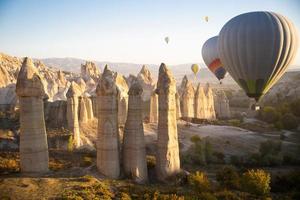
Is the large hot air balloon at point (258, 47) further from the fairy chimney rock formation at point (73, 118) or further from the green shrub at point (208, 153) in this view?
the fairy chimney rock formation at point (73, 118)

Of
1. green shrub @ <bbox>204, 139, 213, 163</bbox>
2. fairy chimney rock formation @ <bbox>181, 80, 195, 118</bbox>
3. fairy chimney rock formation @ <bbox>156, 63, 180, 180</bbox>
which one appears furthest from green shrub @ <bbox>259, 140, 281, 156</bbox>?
fairy chimney rock formation @ <bbox>181, 80, 195, 118</bbox>

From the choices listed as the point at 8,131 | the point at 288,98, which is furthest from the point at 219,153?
the point at 288,98

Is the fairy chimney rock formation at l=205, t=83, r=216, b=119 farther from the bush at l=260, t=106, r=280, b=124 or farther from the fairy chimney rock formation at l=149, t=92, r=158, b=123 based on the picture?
the fairy chimney rock formation at l=149, t=92, r=158, b=123

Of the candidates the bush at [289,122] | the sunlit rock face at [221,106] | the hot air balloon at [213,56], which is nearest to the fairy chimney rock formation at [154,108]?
the hot air balloon at [213,56]

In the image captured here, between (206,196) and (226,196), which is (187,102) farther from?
(206,196)

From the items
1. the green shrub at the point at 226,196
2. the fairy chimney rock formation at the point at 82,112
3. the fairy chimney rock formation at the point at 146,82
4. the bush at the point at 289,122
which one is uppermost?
the fairy chimney rock formation at the point at 146,82

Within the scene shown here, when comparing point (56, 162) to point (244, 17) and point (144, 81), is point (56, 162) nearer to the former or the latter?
point (244, 17)
